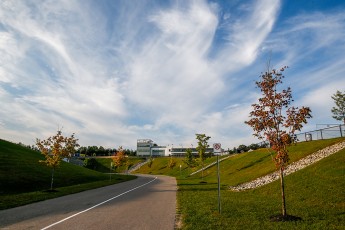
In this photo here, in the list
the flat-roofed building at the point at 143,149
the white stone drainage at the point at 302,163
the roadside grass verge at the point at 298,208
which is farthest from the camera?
the flat-roofed building at the point at 143,149

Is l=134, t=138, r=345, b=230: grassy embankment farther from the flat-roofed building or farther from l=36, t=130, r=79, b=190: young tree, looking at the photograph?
the flat-roofed building

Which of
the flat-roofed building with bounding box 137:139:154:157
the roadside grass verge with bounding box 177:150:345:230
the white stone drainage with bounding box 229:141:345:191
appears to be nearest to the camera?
the roadside grass verge with bounding box 177:150:345:230

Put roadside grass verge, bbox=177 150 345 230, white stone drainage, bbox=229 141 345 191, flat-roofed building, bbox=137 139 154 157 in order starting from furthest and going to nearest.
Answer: flat-roofed building, bbox=137 139 154 157, white stone drainage, bbox=229 141 345 191, roadside grass verge, bbox=177 150 345 230

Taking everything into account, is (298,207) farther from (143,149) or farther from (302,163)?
(143,149)

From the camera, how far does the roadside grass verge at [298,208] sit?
416 inches

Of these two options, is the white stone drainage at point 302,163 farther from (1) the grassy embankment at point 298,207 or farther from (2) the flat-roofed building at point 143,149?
(2) the flat-roofed building at point 143,149

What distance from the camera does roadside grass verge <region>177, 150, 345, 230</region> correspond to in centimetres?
1056

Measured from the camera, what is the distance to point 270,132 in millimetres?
12820

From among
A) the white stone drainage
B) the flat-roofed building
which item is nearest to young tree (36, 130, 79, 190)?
the white stone drainage

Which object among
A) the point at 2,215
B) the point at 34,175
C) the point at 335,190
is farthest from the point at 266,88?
the point at 34,175

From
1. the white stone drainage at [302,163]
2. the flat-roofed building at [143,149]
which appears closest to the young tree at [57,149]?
the white stone drainage at [302,163]

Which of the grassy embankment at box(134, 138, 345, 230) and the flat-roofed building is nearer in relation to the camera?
the grassy embankment at box(134, 138, 345, 230)

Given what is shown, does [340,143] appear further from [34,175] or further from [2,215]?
[34,175]

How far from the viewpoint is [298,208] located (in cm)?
1417
